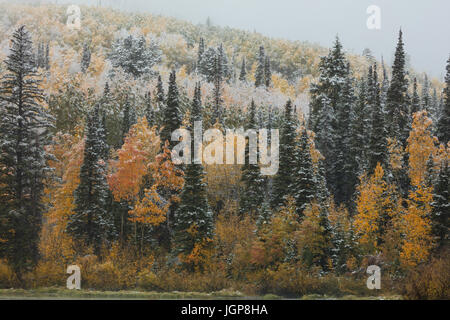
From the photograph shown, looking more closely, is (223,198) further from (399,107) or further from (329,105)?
(399,107)

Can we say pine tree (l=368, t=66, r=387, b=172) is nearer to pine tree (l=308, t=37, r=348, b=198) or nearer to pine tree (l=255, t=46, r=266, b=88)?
pine tree (l=308, t=37, r=348, b=198)

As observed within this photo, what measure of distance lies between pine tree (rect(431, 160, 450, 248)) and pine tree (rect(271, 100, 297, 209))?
1414 cm

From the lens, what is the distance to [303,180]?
39156 mm

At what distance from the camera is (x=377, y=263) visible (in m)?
32.5

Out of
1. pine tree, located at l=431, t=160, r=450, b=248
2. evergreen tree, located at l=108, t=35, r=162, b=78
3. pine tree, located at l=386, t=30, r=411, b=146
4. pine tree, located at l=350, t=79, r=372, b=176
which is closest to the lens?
pine tree, located at l=431, t=160, r=450, b=248

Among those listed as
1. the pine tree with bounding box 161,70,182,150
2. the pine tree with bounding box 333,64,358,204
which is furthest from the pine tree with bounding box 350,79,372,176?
the pine tree with bounding box 161,70,182,150

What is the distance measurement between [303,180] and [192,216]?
36.6 ft

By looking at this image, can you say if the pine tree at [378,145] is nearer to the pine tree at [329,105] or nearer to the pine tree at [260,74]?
the pine tree at [329,105]

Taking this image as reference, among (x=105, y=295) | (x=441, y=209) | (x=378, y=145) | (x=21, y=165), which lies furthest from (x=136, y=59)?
(x=105, y=295)

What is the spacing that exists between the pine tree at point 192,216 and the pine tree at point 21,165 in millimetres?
11302

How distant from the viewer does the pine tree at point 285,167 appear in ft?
143

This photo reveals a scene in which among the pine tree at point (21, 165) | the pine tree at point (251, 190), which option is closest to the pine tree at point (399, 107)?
the pine tree at point (251, 190)

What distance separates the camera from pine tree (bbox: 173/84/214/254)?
1373 inches
